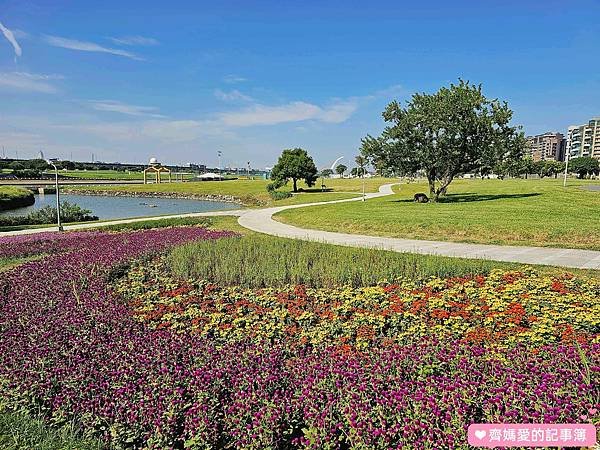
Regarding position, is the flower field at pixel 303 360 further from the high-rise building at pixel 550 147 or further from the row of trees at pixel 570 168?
the high-rise building at pixel 550 147

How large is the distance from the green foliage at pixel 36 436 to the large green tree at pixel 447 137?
2380 centimetres

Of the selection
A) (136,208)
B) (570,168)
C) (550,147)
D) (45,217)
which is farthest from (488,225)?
(550,147)

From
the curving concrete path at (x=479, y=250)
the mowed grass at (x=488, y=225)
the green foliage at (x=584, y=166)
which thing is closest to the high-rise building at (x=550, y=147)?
the green foliage at (x=584, y=166)

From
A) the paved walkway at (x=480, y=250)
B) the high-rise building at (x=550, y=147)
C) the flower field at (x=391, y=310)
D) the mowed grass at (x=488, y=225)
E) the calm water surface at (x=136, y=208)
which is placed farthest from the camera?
the high-rise building at (x=550, y=147)

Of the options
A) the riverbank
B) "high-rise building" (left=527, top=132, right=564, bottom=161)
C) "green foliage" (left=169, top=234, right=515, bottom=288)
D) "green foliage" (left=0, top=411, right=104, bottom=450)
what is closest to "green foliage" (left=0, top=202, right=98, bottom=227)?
the riverbank

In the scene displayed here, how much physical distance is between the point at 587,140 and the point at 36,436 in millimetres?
179252

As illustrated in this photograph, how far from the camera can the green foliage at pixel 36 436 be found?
10.5 ft

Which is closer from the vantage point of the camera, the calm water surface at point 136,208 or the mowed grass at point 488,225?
the mowed grass at point 488,225

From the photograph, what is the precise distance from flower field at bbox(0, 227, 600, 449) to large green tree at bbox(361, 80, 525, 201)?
18323 millimetres

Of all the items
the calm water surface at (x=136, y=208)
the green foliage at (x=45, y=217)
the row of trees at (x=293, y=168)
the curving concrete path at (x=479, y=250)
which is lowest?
the calm water surface at (x=136, y=208)

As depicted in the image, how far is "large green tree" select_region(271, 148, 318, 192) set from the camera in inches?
1940

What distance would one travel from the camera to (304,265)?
8219 mm

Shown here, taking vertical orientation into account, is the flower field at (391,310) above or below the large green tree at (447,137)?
below

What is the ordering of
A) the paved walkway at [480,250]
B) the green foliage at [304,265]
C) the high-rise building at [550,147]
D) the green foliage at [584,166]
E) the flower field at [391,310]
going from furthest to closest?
the high-rise building at [550,147], the green foliage at [584,166], the paved walkway at [480,250], the green foliage at [304,265], the flower field at [391,310]
